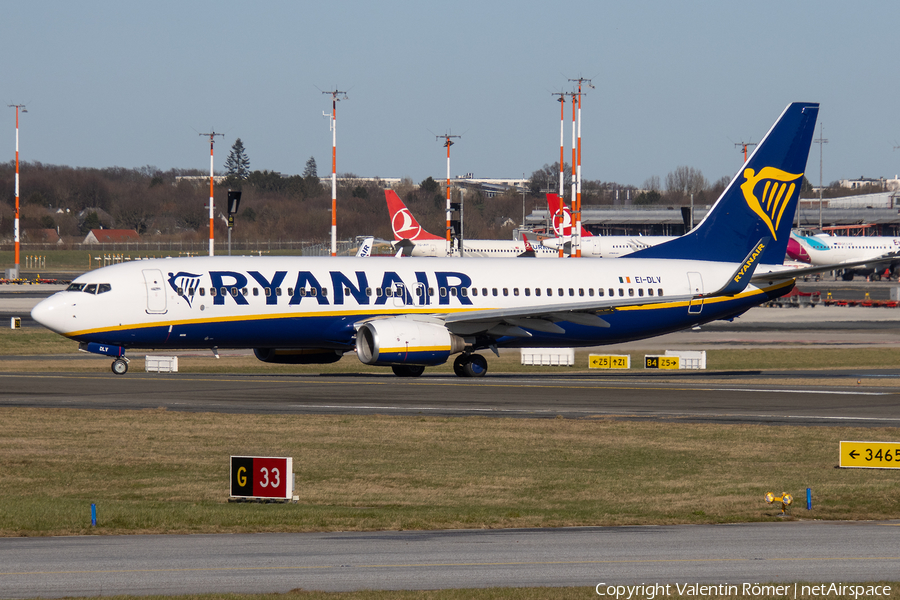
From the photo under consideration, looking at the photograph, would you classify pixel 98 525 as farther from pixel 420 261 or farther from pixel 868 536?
pixel 420 261

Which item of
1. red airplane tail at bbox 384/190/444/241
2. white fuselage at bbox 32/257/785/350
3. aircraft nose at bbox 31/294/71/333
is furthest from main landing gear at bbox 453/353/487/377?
Answer: red airplane tail at bbox 384/190/444/241

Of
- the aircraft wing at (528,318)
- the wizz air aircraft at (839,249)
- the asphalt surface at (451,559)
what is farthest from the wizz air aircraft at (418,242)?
the asphalt surface at (451,559)

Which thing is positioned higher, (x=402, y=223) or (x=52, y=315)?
(x=402, y=223)

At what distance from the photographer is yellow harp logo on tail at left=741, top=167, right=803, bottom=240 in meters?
50.2

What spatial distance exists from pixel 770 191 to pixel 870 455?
1055 inches

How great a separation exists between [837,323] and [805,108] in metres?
32.3

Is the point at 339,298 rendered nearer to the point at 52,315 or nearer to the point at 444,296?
the point at 444,296

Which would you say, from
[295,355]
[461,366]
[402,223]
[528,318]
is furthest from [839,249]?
[295,355]

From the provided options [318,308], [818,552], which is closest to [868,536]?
[818,552]

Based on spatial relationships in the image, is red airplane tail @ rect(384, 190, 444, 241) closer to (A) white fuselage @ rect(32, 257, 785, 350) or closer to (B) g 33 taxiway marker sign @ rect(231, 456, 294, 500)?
(A) white fuselage @ rect(32, 257, 785, 350)

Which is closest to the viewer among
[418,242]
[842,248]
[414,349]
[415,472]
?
[415,472]

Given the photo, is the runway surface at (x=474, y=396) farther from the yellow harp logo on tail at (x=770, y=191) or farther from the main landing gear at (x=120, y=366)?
the yellow harp logo on tail at (x=770, y=191)

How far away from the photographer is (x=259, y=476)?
70.3ft

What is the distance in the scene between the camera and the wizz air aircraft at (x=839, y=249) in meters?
140
